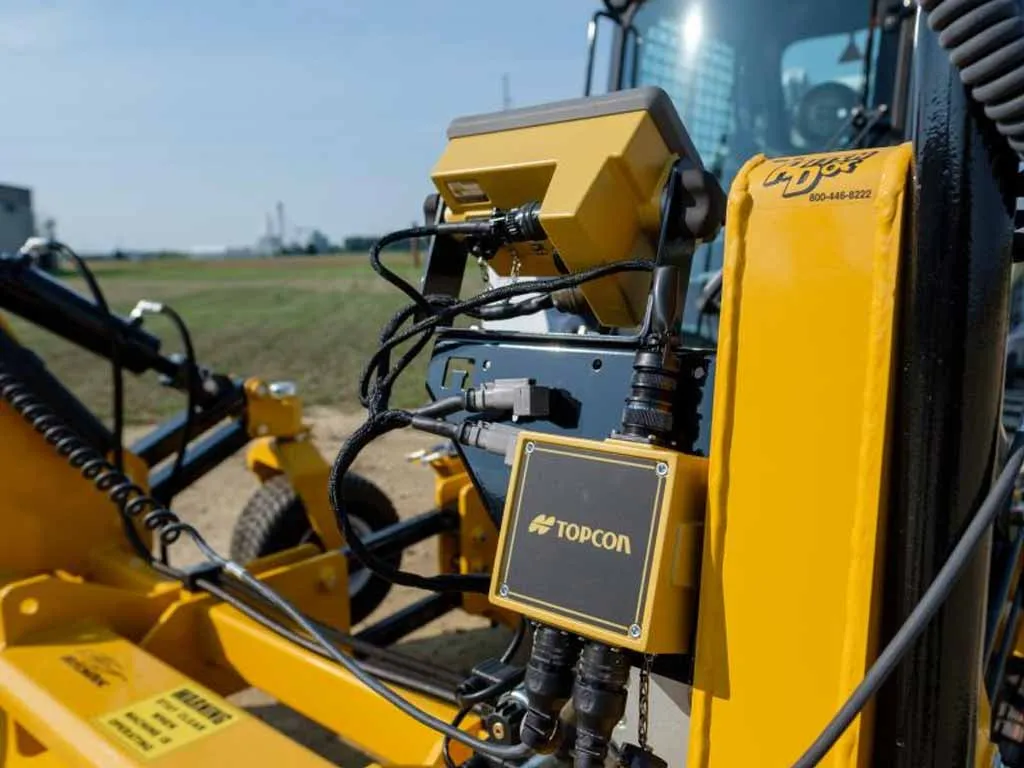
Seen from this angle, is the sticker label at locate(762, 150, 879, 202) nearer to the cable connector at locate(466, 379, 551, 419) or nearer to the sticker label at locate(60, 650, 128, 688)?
the cable connector at locate(466, 379, 551, 419)

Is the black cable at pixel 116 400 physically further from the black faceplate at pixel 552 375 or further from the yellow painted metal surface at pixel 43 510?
the black faceplate at pixel 552 375

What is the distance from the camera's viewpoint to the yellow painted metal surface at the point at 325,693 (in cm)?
173

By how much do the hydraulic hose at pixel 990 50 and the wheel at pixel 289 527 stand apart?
2.78 metres

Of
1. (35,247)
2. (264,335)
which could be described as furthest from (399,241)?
(264,335)

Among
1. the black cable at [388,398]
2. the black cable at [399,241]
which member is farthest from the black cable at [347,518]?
the black cable at [399,241]

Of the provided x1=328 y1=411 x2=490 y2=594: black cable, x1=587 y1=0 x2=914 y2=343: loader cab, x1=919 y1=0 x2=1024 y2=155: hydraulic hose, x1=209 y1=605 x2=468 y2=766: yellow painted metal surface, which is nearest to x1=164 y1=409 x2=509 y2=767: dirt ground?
x1=209 y1=605 x2=468 y2=766: yellow painted metal surface

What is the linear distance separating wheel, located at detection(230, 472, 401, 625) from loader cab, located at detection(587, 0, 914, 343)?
5.34 feet

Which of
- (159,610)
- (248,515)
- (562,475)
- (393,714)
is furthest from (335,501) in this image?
(248,515)

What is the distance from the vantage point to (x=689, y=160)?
1.21 meters

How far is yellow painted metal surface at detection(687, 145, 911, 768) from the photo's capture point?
92cm

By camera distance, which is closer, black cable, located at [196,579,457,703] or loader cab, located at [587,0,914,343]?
black cable, located at [196,579,457,703]

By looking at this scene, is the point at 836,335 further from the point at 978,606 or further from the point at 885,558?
the point at 978,606

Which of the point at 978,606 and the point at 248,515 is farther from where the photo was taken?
the point at 248,515

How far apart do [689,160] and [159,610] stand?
191 cm
